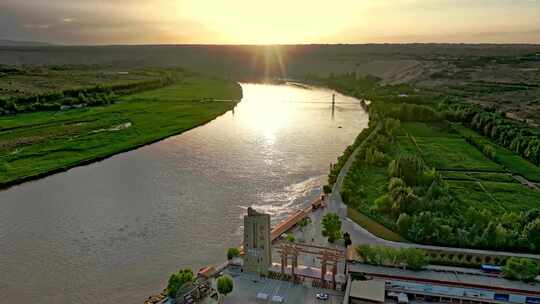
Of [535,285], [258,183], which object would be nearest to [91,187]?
[258,183]

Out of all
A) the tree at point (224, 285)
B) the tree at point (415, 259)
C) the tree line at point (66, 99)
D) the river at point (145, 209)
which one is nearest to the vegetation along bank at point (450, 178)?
the tree at point (415, 259)

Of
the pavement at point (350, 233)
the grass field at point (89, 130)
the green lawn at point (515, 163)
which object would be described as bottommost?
the pavement at point (350, 233)

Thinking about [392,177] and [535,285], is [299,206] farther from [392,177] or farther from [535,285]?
[535,285]

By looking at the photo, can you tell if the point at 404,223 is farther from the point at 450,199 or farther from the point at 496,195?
the point at 496,195

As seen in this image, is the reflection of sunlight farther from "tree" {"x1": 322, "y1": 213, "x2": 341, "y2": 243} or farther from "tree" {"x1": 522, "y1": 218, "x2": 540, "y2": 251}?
"tree" {"x1": 522, "y1": 218, "x2": 540, "y2": 251}

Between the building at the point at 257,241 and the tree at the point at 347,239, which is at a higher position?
the building at the point at 257,241

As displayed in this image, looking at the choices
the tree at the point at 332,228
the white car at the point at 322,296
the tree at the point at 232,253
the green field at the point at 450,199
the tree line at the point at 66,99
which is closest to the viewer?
the white car at the point at 322,296

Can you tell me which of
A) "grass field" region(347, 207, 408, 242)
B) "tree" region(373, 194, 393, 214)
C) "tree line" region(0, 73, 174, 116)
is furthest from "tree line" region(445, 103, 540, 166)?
"tree line" region(0, 73, 174, 116)

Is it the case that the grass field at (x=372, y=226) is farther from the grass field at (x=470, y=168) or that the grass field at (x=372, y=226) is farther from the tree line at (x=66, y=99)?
the tree line at (x=66, y=99)
